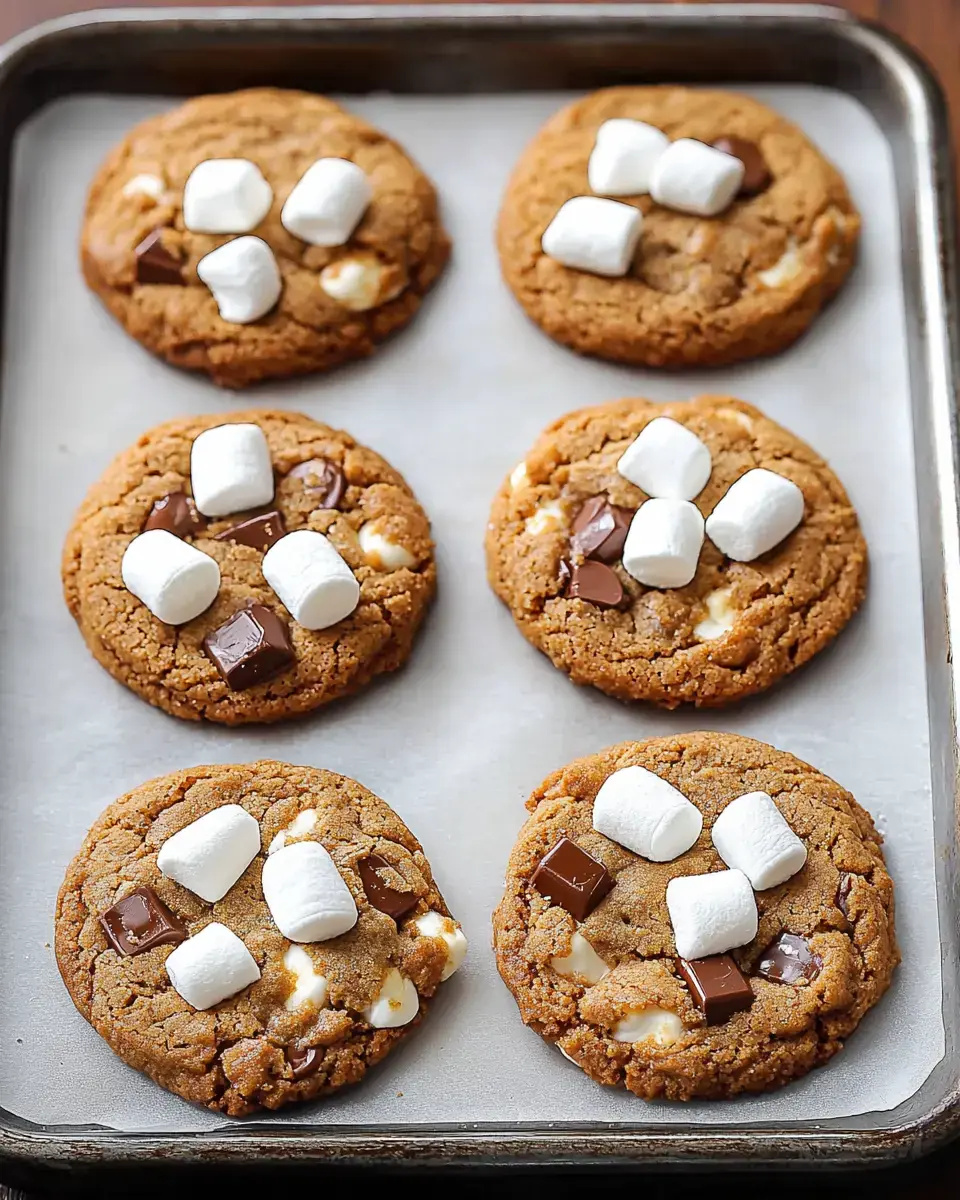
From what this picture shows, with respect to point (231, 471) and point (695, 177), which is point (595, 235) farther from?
point (231, 471)

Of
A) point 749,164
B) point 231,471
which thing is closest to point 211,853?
point 231,471

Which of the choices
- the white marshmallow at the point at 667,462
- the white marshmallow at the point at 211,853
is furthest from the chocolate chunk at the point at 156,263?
the white marshmallow at the point at 211,853

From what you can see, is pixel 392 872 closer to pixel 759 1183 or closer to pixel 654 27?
pixel 759 1183

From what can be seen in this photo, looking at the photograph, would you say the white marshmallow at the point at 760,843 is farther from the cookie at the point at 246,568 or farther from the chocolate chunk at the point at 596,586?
the cookie at the point at 246,568

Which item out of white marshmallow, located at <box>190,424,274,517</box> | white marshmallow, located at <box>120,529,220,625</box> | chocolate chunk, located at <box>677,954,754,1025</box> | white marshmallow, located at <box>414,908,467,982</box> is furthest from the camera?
white marshmallow, located at <box>190,424,274,517</box>

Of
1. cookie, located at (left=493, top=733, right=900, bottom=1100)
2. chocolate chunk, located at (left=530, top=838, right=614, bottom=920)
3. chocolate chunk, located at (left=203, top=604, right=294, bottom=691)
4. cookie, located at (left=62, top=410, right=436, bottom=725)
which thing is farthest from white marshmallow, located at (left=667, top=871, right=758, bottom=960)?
chocolate chunk, located at (left=203, top=604, right=294, bottom=691)

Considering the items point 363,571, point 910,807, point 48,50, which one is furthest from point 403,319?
point 910,807

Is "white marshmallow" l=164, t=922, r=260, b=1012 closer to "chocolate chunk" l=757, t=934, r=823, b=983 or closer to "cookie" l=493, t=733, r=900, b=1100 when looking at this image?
"cookie" l=493, t=733, r=900, b=1100
